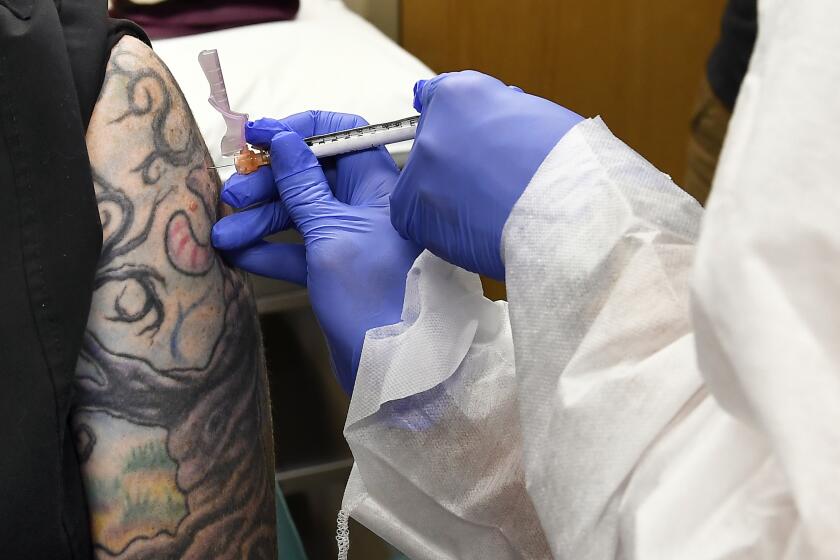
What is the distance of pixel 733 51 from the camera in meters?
1.60

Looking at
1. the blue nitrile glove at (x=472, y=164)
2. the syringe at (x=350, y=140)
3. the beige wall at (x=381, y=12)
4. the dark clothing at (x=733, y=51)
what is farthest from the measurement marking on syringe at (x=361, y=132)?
the beige wall at (x=381, y=12)

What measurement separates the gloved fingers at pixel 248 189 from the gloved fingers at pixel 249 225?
1 cm

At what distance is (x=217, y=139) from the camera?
1.34m

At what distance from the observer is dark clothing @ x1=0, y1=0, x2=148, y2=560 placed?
0.77 metres

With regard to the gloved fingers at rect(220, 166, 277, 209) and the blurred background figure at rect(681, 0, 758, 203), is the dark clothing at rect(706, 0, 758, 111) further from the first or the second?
the gloved fingers at rect(220, 166, 277, 209)

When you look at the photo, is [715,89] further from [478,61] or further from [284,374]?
[284,374]

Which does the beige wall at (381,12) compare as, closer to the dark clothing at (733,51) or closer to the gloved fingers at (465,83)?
the dark clothing at (733,51)

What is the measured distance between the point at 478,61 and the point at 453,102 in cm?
143

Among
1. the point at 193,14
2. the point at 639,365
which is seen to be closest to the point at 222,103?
the point at 639,365

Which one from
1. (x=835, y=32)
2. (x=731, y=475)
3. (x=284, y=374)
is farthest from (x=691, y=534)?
(x=284, y=374)

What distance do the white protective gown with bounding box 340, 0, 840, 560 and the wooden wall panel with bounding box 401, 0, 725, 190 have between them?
4.75 ft

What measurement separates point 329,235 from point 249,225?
93 mm

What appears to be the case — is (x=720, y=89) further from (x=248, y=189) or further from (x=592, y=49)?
(x=248, y=189)

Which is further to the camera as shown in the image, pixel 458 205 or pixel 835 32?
pixel 458 205
